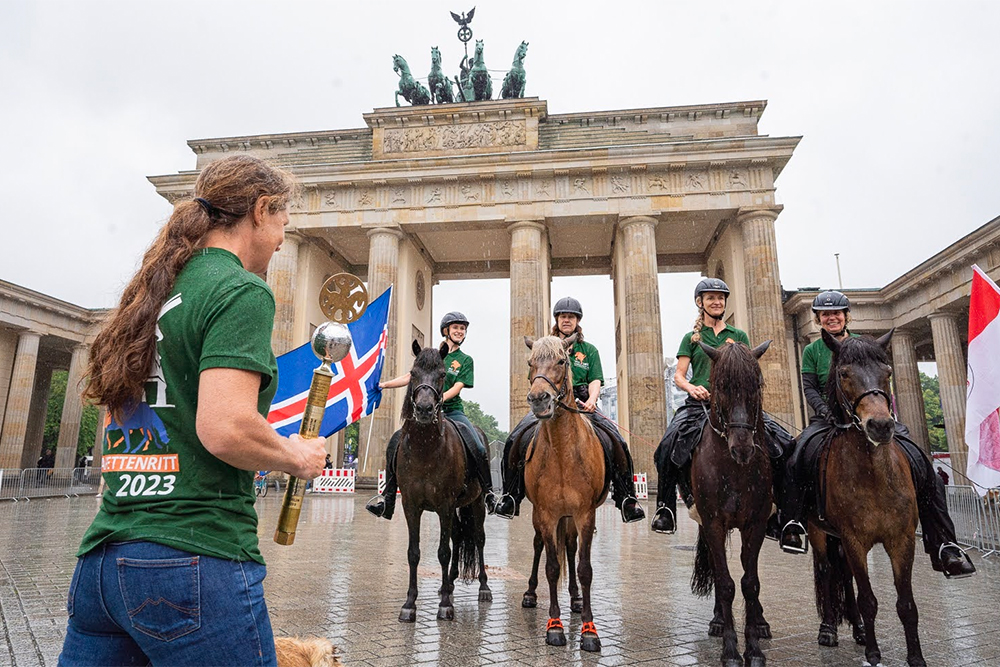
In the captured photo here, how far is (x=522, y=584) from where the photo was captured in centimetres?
787

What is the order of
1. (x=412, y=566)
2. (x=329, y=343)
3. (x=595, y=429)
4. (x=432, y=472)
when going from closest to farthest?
(x=329, y=343), (x=412, y=566), (x=432, y=472), (x=595, y=429)

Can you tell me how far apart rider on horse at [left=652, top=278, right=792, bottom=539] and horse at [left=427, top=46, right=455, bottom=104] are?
32934 millimetres

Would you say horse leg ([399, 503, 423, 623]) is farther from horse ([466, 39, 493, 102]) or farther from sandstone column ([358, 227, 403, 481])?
horse ([466, 39, 493, 102])

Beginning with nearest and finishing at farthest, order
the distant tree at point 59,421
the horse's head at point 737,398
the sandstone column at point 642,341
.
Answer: the horse's head at point 737,398 → the sandstone column at point 642,341 → the distant tree at point 59,421

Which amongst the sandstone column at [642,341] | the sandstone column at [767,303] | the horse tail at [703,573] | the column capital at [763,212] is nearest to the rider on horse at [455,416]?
the horse tail at [703,573]

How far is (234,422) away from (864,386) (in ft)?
14.9

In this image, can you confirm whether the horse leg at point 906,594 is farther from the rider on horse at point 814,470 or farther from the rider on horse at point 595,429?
the rider on horse at point 595,429

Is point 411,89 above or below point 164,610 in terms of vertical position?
above

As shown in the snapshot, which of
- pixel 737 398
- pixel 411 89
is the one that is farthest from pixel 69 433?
pixel 737 398

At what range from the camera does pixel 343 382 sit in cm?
885

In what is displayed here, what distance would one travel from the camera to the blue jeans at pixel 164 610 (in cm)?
149

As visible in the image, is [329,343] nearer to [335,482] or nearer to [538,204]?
[335,482]

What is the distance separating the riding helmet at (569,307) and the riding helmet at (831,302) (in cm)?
241

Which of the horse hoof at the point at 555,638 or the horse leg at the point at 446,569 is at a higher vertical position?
the horse leg at the point at 446,569
